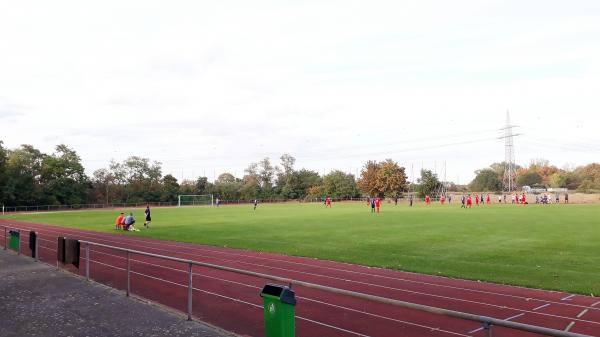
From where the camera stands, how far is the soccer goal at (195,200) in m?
94.2

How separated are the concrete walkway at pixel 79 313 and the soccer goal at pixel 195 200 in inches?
3224

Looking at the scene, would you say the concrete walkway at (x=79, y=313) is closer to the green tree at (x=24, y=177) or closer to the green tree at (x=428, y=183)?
the green tree at (x=24, y=177)

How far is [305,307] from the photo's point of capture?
9.37 metres

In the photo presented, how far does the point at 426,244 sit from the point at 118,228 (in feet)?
66.1

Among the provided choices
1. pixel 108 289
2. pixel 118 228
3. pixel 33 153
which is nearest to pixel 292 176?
pixel 33 153

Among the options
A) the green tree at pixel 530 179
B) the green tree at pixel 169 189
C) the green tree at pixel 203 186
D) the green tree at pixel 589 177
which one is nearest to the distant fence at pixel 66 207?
the green tree at pixel 169 189

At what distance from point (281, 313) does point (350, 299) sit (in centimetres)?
407

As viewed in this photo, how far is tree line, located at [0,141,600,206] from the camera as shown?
246 feet

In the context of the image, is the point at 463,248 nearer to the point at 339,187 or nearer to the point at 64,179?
the point at 64,179

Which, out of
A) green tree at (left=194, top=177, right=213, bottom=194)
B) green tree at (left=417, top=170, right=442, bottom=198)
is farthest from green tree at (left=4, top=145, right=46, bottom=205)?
green tree at (left=417, top=170, right=442, bottom=198)

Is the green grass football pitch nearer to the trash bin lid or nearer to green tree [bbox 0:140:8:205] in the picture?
the trash bin lid

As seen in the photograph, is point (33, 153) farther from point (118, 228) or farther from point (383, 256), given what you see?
point (383, 256)

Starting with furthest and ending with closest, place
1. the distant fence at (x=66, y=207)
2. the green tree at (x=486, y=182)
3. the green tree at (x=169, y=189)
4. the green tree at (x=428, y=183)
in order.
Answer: the green tree at (x=486, y=182) → the green tree at (x=428, y=183) → the green tree at (x=169, y=189) → the distant fence at (x=66, y=207)

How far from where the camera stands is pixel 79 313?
8781 mm
